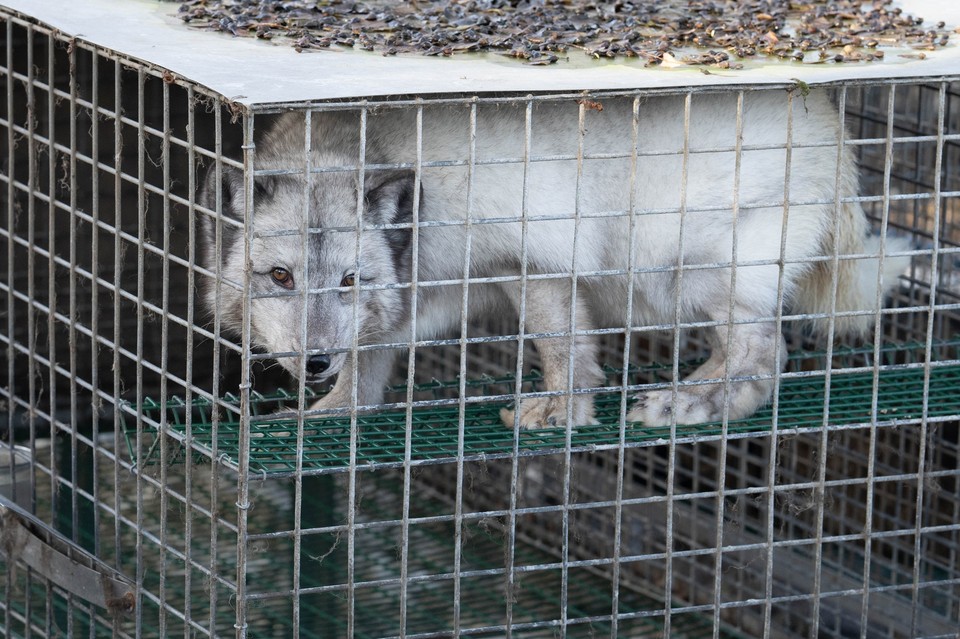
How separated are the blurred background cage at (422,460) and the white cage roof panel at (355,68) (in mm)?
62

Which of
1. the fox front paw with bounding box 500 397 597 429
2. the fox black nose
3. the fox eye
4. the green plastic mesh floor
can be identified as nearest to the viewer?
the green plastic mesh floor

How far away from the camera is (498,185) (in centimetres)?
290

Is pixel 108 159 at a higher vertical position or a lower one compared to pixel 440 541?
higher

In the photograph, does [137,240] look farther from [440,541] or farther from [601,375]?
[440,541]

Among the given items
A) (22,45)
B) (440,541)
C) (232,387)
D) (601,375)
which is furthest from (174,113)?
(601,375)

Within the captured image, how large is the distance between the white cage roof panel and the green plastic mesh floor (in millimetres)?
589

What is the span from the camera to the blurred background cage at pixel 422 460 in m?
2.55

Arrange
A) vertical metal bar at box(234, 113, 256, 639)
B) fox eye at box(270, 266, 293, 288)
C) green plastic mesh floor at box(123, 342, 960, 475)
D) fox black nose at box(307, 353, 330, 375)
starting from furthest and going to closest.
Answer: fox eye at box(270, 266, 293, 288), fox black nose at box(307, 353, 330, 375), green plastic mesh floor at box(123, 342, 960, 475), vertical metal bar at box(234, 113, 256, 639)

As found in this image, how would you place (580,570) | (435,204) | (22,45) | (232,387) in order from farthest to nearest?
(232,387), (580,570), (22,45), (435,204)

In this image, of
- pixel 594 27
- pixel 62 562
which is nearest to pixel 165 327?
pixel 62 562

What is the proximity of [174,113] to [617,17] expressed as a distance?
1.87 m

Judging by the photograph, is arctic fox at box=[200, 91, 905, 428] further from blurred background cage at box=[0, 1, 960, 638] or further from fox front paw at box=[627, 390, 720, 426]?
blurred background cage at box=[0, 1, 960, 638]

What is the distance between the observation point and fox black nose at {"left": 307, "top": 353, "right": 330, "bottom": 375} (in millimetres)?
2516

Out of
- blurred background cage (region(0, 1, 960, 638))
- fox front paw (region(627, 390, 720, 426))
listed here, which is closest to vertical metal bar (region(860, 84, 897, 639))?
blurred background cage (region(0, 1, 960, 638))
